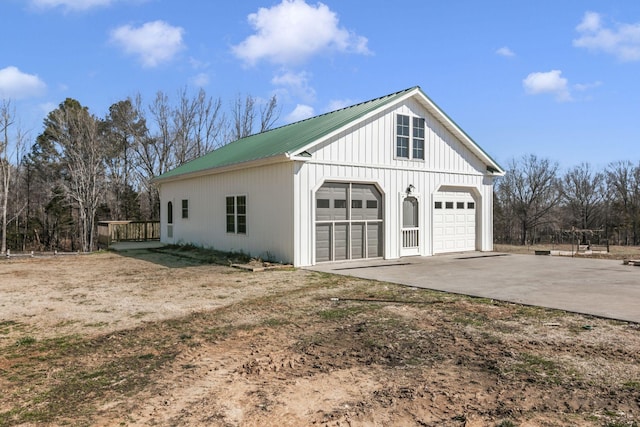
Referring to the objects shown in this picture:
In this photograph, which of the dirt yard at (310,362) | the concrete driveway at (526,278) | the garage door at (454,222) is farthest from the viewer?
the garage door at (454,222)

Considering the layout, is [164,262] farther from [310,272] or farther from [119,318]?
[119,318]

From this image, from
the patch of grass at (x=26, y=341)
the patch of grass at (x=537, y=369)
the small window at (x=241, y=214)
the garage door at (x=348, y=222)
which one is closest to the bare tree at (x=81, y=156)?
the small window at (x=241, y=214)

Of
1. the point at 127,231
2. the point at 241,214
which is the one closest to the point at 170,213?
the point at 127,231

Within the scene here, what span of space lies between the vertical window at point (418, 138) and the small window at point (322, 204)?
12.3ft

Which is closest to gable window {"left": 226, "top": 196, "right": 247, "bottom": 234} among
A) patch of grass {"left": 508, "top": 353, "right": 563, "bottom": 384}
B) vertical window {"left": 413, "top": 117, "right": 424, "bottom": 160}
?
vertical window {"left": 413, "top": 117, "right": 424, "bottom": 160}

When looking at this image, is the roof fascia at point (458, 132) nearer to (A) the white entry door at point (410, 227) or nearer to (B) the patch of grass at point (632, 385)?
(A) the white entry door at point (410, 227)

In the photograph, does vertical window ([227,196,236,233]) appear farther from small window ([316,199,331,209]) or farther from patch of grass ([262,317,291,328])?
patch of grass ([262,317,291,328])

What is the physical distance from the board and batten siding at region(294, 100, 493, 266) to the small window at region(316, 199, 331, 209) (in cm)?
32

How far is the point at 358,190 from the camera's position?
42.6 ft

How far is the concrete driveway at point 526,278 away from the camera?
23.5ft

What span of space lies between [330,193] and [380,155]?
2.15 metres

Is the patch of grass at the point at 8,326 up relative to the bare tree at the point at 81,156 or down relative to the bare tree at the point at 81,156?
down

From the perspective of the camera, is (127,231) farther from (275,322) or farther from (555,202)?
(555,202)

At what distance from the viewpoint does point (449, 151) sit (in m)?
15.3
